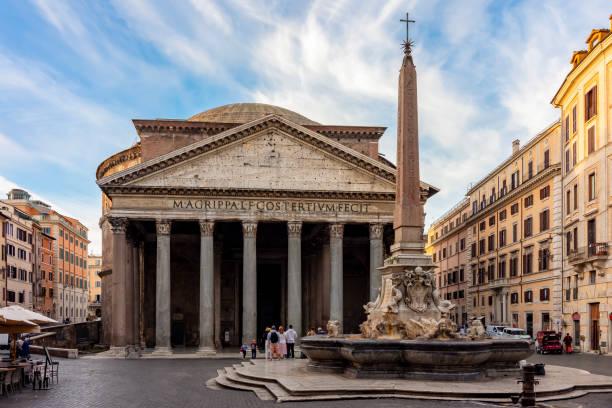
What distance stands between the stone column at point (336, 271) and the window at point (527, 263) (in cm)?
1482

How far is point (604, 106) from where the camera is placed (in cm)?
Answer: 3259

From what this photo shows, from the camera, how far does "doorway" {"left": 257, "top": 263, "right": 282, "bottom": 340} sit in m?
46.2

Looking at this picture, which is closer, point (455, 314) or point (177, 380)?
point (177, 380)

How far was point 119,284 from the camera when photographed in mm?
34688

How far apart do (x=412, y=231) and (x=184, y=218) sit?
19.9m

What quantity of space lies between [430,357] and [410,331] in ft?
3.53

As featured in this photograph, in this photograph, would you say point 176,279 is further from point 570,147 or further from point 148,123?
point 570,147

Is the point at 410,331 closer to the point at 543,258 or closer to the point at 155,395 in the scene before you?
the point at 155,395

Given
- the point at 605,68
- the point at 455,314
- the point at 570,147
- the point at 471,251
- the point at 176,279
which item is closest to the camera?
the point at 605,68

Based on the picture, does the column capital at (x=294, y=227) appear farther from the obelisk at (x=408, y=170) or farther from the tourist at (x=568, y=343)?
the obelisk at (x=408, y=170)

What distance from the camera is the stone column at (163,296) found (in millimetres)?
34031

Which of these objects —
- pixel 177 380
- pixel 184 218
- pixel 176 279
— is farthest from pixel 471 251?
pixel 177 380

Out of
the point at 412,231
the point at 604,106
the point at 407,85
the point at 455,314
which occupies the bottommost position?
the point at 455,314

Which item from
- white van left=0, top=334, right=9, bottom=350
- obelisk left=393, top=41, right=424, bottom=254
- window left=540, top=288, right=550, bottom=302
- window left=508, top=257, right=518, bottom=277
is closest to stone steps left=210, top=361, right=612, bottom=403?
obelisk left=393, top=41, right=424, bottom=254
